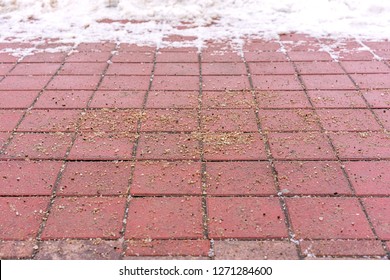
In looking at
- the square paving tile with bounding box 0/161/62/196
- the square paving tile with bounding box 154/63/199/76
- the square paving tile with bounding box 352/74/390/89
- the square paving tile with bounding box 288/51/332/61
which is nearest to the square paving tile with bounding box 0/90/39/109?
the square paving tile with bounding box 0/161/62/196

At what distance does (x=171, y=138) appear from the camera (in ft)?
9.73

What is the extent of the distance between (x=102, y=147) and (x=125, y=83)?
3.18 feet

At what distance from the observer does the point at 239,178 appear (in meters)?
2.60

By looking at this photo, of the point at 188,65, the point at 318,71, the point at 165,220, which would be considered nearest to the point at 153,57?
the point at 188,65

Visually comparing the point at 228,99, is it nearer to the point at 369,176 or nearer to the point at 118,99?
the point at 118,99

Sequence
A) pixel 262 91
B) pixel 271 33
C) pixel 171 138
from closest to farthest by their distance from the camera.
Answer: pixel 171 138 < pixel 262 91 < pixel 271 33

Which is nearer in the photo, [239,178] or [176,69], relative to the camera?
[239,178]

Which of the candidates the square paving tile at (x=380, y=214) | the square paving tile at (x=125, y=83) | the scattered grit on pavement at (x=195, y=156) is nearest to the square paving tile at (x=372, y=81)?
the scattered grit on pavement at (x=195, y=156)

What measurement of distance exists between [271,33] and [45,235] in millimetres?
3288

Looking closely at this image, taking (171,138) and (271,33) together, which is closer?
(171,138)

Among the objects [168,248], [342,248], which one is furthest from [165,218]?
[342,248]

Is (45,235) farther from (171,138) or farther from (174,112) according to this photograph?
(174,112)

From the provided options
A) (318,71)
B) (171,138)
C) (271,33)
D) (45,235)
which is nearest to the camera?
(45,235)

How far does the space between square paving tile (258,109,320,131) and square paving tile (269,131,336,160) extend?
7cm
